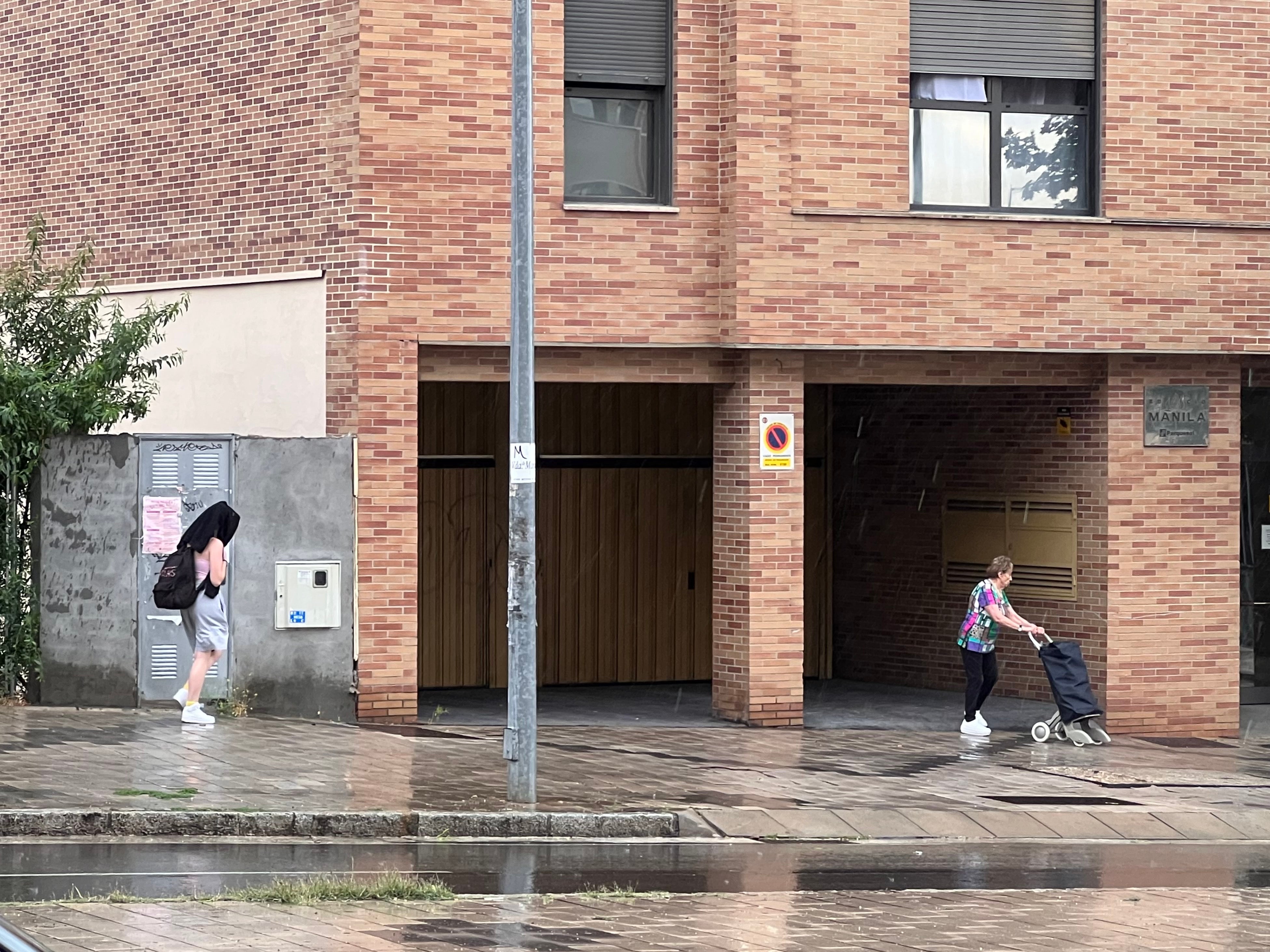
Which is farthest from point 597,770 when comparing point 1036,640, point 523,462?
point 1036,640

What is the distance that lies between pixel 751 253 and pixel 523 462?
500 centimetres

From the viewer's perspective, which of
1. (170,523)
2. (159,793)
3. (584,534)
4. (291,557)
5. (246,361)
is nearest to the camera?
(159,793)

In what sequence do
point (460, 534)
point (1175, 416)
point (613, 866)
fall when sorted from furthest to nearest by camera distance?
point (460, 534) → point (1175, 416) → point (613, 866)

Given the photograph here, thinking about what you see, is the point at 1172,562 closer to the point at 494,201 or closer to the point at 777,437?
the point at 777,437

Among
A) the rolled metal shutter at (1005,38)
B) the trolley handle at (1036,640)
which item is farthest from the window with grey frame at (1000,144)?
the trolley handle at (1036,640)

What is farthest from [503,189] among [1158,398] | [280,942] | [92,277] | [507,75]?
[280,942]

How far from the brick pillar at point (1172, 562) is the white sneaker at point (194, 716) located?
8262 mm

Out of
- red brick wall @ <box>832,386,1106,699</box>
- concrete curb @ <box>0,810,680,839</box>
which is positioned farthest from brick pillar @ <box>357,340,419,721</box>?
red brick wall @ <box>832,386,1106,699</box>

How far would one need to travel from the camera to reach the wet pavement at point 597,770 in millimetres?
12242

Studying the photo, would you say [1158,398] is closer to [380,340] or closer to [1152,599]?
[1152,599]

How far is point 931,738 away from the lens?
1684 centimetres

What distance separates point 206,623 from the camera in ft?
49.0

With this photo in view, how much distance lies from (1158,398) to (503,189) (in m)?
6.49

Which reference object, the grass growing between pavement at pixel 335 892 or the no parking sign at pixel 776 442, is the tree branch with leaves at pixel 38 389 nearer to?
the no parking sign at pixel 776 442
